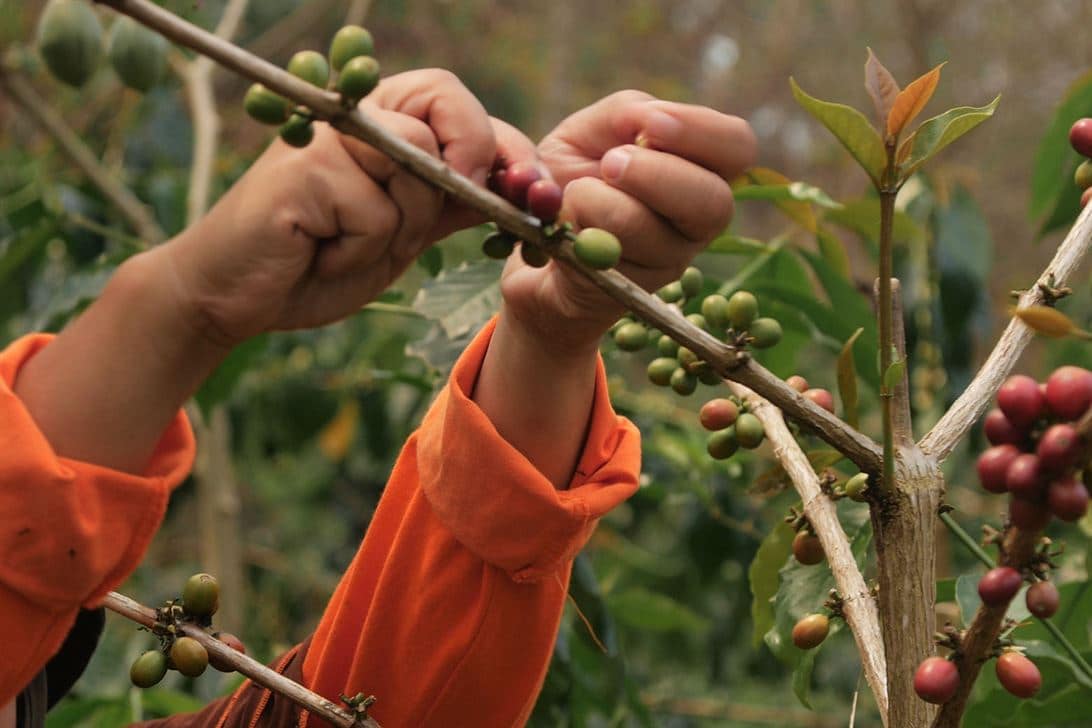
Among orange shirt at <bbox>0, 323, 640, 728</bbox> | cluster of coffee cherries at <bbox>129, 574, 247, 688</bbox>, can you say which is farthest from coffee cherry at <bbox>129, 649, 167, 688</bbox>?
orange shirt at <bbox>0, 323, 640, 728</bbox>

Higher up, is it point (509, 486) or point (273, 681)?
point (509, 486)

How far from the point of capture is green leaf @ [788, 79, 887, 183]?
0.59 m

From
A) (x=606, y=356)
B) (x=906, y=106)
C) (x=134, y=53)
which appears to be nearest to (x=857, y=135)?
(x=906, y=106)

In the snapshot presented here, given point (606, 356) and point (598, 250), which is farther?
point (606, 356)

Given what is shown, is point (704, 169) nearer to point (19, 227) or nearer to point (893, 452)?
point (893, 452)

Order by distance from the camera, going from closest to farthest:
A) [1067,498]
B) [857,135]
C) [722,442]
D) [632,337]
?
[1067,498]
[857,135]
[722,442]
[632,337]

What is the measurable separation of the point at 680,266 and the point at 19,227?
1.33m

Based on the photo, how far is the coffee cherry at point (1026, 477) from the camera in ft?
1.61

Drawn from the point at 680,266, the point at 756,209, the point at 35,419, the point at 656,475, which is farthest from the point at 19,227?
the point at 756,209

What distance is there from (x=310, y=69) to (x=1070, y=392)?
1.15ft

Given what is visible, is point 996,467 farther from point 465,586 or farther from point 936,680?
point 465,586

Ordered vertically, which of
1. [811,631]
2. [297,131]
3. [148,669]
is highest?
[297,131]

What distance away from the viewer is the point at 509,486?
0.82 meters

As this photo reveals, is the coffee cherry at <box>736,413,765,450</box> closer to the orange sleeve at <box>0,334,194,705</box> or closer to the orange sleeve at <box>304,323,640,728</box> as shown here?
the orange sleeve at <box>304,323,640,728</box>
